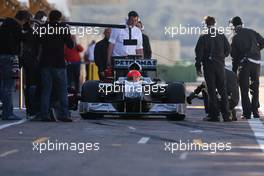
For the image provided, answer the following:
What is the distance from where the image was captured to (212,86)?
17.7 m

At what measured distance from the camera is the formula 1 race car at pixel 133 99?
17594 mm

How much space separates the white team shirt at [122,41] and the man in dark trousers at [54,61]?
2.74 m

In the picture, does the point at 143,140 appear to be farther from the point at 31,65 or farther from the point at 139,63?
the point at 139,63

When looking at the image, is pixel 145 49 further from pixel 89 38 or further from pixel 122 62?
pixel 89 38

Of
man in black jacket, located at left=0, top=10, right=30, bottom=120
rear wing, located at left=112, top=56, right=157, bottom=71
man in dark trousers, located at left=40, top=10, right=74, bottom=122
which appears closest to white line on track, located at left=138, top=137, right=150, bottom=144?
man in dark trousers, located at left=40, top=10, right=74, bottom=122

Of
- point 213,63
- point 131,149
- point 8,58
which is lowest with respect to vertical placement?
point 131,149

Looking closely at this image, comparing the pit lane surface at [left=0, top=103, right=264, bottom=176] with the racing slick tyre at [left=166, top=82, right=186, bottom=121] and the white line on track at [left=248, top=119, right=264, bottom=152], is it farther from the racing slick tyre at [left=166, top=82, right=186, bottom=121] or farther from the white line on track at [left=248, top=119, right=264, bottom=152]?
the racing slick tyre at [left=166, top=82, right=186, bottom=121]

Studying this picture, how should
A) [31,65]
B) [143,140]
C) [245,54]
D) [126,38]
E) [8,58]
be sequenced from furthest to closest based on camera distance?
[126,38]
[245,54]
[31,65]
[8,58]
[143,140]

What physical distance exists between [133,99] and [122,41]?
2.57 meters

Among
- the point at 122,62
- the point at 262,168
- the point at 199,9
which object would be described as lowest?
the point at 262,168

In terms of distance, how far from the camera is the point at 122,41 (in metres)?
19.9

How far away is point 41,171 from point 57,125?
247 inches

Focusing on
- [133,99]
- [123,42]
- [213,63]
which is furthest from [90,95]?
[123,42]

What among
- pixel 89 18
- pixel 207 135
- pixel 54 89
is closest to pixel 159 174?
pixel 207 135
